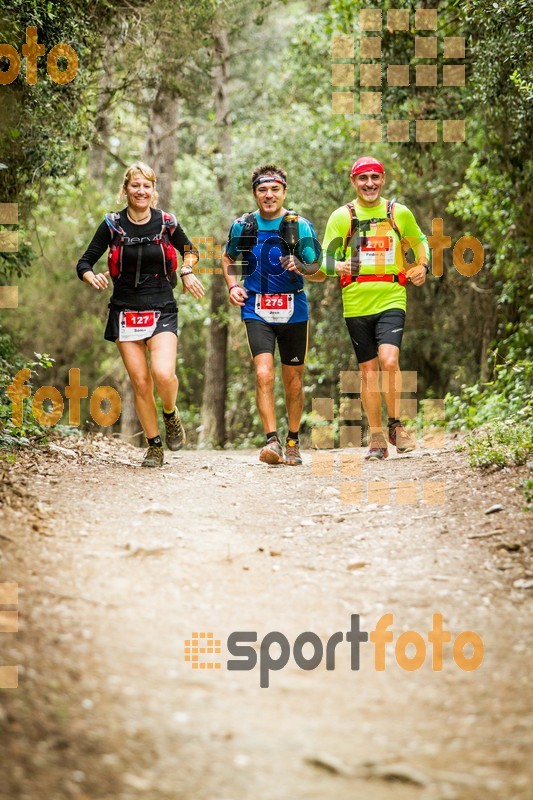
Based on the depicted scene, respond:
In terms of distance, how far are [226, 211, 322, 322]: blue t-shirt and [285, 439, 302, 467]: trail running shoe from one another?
4.20 ft

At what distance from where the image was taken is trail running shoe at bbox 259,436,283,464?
26.6 feet

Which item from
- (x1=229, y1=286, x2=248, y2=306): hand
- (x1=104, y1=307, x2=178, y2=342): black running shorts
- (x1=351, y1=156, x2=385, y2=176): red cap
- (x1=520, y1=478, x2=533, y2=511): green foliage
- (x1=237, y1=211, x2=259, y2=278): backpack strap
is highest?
(x1=351, y1=156, x2=385, y2=176): red cap

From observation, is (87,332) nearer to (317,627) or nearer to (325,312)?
(325,312)

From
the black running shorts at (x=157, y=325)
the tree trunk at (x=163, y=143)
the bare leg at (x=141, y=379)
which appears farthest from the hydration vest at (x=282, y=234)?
the tree trunk at (x=163, y=143)

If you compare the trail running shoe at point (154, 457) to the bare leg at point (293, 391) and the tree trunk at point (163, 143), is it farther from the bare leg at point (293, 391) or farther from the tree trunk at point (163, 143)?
the tree trunk at point (163, 143)

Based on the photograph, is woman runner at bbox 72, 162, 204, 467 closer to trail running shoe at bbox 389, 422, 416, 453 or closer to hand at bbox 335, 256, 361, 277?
hand at bbox 335, 256, 361, 277

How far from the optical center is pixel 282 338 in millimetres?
8289

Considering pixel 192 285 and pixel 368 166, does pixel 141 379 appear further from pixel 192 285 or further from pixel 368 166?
pixel 368 166

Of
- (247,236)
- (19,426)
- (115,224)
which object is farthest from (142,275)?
(19,426)

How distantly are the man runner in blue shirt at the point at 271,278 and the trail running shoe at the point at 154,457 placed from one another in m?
0.92

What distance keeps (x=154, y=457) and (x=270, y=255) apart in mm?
2036

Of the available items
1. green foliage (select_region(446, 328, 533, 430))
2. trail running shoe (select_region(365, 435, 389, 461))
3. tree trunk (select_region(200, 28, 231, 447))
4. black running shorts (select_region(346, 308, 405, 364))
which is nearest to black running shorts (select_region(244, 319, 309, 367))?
black running shorts (select_region(346, 308, 405, 364))

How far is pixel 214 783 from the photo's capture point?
268 cm

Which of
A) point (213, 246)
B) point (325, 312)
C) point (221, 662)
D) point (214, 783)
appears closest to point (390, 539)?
point (221, 662)
